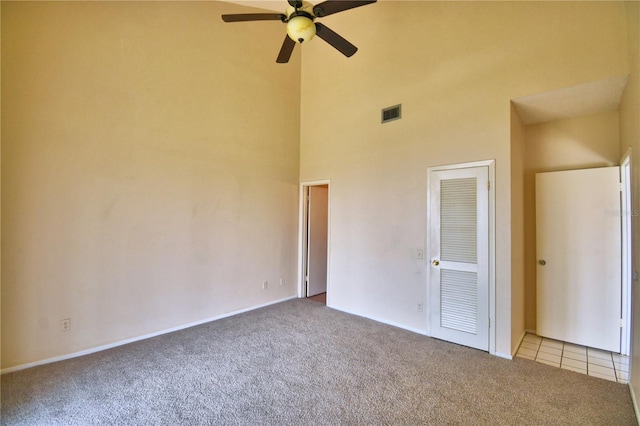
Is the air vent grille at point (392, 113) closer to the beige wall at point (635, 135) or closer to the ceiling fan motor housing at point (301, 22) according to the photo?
the ceiling fan motor housing at point (301, 22)

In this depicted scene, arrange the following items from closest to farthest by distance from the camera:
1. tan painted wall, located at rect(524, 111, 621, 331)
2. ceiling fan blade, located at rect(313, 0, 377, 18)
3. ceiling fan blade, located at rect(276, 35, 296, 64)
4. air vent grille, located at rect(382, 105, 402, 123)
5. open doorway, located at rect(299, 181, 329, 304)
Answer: ceiling fan blade, located at rect(313, 0, 377, 18), ceiling fan blade, located at rect(276, 35, 296, 64), tan painted wall, located at rect(524, 111, 621, 331), air vent grille, located at rect(382, 105, 402, 123), open doorway, located at rect(299, 181, 329, 304)

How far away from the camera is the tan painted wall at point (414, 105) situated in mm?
2758

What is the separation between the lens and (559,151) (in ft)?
11.5

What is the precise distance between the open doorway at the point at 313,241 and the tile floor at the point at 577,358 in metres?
2.96

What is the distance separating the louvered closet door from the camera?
3.14 m

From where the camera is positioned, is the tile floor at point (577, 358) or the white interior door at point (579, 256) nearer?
the tile floor at point (577, 358)

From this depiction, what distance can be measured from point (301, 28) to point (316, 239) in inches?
149

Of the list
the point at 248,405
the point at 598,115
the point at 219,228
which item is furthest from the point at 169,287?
the point at 598,115

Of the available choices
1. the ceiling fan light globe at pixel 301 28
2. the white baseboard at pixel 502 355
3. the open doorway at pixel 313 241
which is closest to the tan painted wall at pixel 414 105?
the white baseboard at pixel 502 355

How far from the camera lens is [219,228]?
408 cm

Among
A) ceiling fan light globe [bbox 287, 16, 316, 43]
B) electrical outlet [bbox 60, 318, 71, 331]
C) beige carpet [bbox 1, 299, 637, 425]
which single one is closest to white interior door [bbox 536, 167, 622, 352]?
beige carpet [bbox 1, 299, 637, 425]

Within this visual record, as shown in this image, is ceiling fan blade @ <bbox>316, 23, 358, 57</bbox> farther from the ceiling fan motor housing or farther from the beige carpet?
the beige carpet

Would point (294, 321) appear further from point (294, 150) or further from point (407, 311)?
point (294, 150)

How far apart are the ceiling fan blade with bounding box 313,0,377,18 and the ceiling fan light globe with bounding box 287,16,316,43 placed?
0.09 meters
